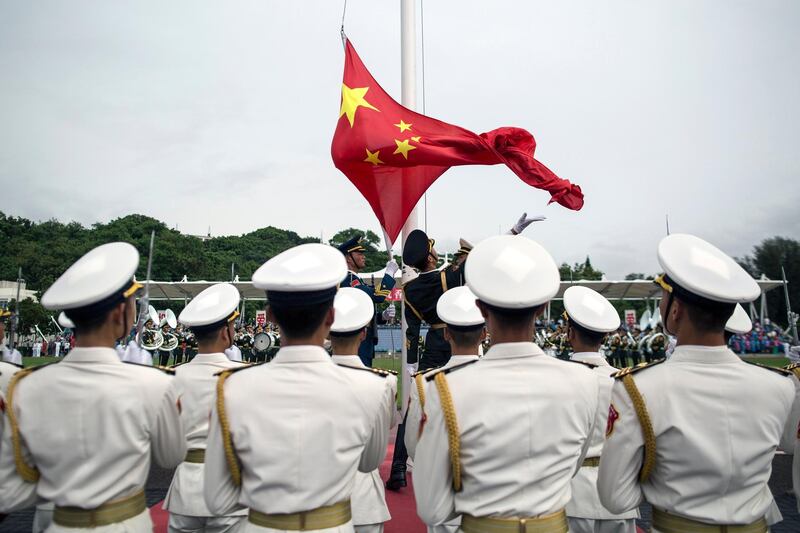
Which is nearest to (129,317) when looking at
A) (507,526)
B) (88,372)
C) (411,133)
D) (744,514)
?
(88,372)

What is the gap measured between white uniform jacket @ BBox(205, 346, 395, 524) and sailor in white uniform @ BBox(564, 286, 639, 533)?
1.69 m

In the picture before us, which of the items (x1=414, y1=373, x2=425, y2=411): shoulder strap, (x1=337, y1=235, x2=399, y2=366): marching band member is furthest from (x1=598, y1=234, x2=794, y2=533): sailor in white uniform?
(x1=337, y1=235, x2=399, y2=366): marching band member

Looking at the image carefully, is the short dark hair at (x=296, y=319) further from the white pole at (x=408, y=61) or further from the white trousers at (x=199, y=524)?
the white pole at (x=408, y=61)

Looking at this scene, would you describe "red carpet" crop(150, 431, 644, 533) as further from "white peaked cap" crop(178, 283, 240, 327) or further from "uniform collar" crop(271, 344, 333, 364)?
"uniform collar" crop(271, 344, 333, 364)

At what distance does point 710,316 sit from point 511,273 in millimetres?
744

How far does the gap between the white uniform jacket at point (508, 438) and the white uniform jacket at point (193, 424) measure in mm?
1684

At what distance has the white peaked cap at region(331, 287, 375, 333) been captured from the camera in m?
3.36

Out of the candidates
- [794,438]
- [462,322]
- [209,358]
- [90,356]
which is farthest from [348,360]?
[794,438]

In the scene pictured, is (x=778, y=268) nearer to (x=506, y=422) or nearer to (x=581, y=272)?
(x=581, y=272)

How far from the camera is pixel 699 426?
1.98m

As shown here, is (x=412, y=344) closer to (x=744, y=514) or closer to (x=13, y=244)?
(x=744, y=514)

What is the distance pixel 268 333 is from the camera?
24.6 m

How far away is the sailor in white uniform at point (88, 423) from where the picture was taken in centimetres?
205

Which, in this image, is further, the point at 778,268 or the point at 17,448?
the point at 778,268
